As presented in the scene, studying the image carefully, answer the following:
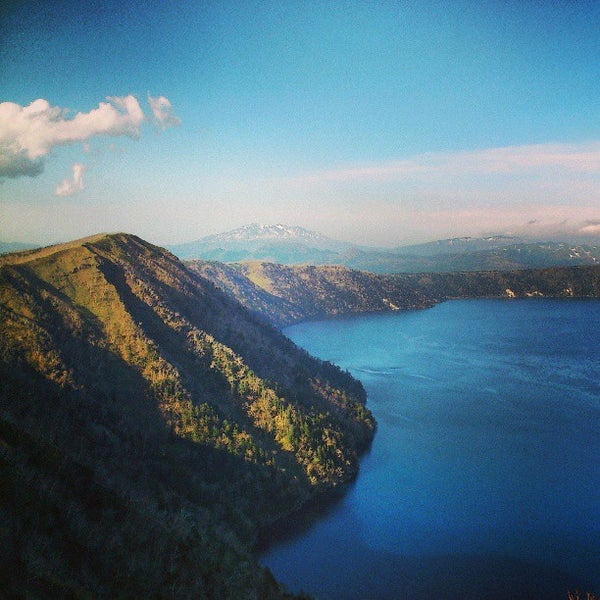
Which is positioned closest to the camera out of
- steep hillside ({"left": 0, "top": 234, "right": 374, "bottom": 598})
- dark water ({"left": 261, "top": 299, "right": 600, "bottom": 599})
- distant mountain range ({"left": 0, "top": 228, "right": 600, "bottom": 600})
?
distant mountain range ({"left": 0, "top": 228, "right": 600, "bottom": 600})

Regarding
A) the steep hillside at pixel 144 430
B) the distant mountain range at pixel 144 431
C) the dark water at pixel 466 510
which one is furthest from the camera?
the dark water at pixel 466 510

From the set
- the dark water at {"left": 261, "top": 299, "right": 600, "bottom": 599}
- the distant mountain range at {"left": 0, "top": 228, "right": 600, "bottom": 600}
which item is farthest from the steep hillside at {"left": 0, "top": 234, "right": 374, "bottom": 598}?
the dark water at {"left": 261, "top": 299, "right": 600, "bottom": 599}

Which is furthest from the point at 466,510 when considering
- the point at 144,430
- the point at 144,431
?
the point at 144,430

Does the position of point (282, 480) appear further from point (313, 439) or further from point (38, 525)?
point (38, 525)

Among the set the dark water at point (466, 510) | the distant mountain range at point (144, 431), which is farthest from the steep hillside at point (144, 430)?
the dark water at point (466, 510)

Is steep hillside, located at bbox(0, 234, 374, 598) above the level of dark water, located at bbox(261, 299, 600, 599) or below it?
above

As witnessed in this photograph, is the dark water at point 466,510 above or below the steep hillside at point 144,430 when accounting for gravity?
below

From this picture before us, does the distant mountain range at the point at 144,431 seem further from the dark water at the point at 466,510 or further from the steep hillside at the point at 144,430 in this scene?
the dark water at the point at 466,510

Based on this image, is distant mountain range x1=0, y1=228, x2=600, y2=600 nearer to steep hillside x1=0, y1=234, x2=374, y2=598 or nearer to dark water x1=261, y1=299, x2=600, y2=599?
steep hillside x1=0, y1=234, x2=374, y2=598

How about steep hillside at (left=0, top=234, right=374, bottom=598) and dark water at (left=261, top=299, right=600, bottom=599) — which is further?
dark water at (left=261, top=299, right=600, bottom=599)
